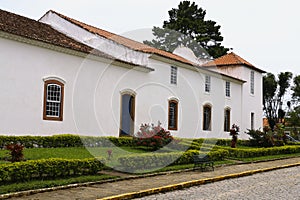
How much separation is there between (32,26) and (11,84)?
4520mm

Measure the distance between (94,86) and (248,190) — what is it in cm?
1096

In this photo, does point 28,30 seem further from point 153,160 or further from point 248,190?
point 248,190

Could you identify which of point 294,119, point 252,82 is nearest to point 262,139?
point 252,82

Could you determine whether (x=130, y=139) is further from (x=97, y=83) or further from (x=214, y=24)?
(x=214, y=24)

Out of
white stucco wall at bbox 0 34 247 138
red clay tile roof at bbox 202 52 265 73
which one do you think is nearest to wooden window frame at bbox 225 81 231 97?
red clay tile roof at bbox 202 52 265 73

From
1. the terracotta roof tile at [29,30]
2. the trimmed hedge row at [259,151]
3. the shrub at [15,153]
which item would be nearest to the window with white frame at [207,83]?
the trimmed hedge row at [259,151]

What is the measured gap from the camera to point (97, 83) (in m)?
19.8

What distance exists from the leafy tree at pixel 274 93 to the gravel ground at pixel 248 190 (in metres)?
37.2

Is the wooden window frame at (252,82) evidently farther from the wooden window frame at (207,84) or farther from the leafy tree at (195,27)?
the leafy tree at (195,27)

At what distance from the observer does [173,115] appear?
2580 cm

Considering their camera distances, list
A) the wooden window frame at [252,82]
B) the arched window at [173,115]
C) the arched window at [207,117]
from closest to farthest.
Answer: the arched window at [173,115] → the arched window at [207,117] → the wooden window frame at [252,82]

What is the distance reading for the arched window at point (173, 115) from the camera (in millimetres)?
25455

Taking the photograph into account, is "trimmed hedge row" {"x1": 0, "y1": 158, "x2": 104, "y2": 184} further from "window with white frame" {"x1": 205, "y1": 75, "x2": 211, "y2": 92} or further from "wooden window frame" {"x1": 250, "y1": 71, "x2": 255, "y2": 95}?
"wooden window frame" {"x1": 250, "y1": 71, "x2": 255, "y2": 95}

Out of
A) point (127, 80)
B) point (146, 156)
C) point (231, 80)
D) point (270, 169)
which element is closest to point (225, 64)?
point (231, 80)
